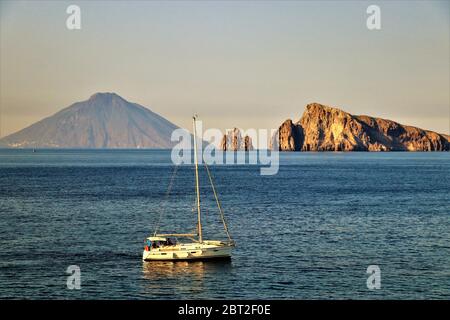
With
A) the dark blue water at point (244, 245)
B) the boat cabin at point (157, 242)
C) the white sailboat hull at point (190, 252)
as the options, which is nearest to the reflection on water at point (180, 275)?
the dark blue water at point (244, 245)

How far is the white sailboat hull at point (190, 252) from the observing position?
60156mm

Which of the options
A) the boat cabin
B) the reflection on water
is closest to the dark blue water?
the reflection on water

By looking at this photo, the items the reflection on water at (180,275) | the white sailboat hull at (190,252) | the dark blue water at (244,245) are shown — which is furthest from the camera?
the white sailboat hull at (190,252)

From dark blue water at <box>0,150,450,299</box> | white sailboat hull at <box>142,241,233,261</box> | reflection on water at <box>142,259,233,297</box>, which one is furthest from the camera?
white sailboat hull at <box>142,241,233,261</box>

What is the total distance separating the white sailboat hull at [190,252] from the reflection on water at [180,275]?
44 centimetres

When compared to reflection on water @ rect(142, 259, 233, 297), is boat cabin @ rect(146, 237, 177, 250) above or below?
above

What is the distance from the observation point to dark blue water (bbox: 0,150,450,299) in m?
51.2

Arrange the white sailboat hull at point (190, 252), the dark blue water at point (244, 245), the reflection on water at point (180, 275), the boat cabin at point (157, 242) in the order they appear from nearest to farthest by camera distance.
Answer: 1. the reflection on water at point (180, 275)
2. the dark blue water at point (244, 245)
3. the white sailboat hull at point (190, 252)
4. the boat cabin at point (157, 242)

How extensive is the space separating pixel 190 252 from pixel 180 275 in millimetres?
4768

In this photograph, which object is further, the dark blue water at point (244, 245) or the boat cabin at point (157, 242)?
the boat cabin at point (157, 242)

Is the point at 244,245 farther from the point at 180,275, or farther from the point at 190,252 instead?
the point at 180,275

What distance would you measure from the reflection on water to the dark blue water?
84mm

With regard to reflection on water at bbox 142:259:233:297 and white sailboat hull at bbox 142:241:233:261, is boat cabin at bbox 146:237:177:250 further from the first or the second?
reflection on water at bbox 142:259:233:297

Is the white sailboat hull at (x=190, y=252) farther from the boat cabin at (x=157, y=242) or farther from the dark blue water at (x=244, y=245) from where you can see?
the dark blue water at (x=244, y=245)
